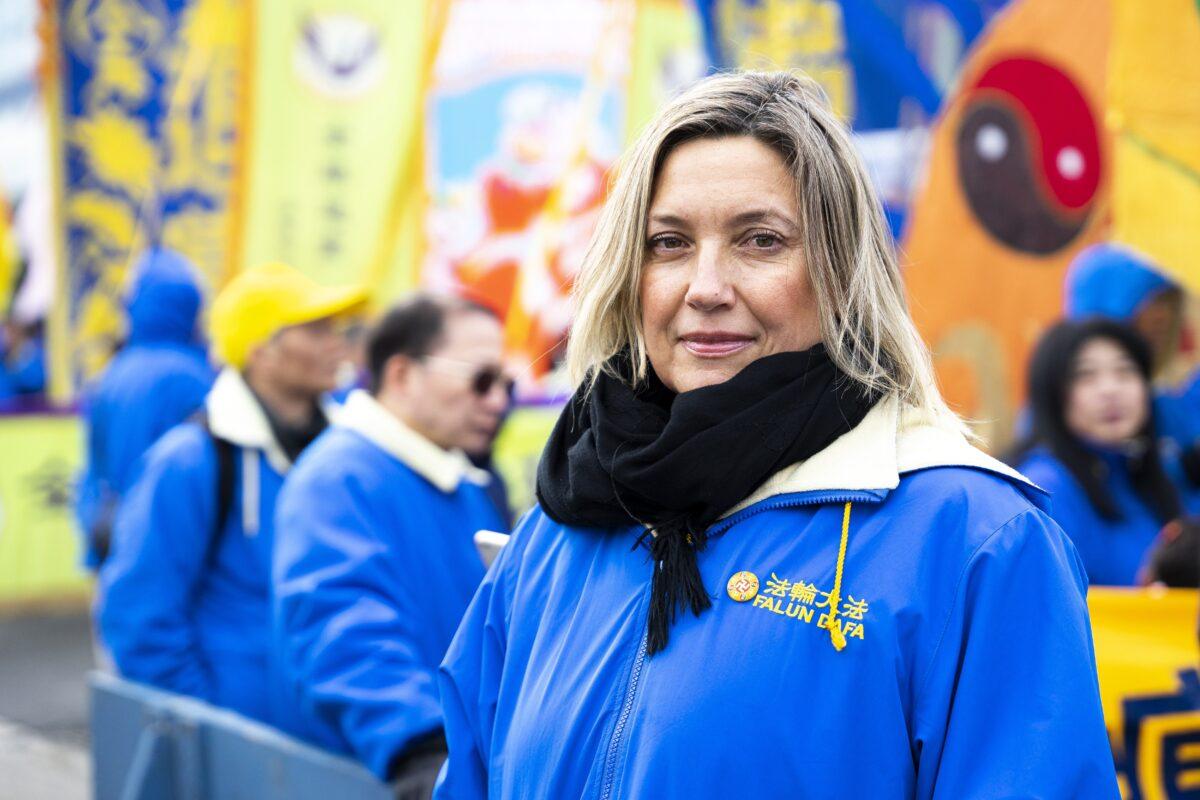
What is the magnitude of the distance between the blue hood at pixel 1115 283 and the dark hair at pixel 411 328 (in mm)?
2611

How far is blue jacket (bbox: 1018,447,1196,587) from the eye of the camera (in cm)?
413

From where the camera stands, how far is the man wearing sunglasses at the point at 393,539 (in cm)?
290

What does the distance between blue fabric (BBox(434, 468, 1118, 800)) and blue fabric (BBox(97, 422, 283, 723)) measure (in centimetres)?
242

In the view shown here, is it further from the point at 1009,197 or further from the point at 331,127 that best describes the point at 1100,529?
the point at 331,127

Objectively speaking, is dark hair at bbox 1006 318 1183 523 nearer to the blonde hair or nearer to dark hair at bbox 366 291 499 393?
dark hair at bbox 366 291 499 393

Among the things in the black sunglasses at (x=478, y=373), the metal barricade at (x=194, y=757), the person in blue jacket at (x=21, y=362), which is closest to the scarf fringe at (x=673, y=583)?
the metal barricade at (x=194, y=757)

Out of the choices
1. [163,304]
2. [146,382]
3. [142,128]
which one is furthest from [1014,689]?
[142,128]

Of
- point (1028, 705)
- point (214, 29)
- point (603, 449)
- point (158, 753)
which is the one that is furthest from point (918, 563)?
point (214, 29)

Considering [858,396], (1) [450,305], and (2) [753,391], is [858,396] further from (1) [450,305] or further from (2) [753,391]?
(1) [450,305]

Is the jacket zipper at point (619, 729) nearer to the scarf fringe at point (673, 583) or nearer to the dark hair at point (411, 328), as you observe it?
the scarf fringe at point (673, 583)

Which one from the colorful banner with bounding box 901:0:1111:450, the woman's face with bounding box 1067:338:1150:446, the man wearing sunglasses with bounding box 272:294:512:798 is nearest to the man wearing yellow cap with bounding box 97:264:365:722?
the man wearing sunglasses with bounding box 272:294:512:798

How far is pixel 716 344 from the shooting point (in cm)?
177

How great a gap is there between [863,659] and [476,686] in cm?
69

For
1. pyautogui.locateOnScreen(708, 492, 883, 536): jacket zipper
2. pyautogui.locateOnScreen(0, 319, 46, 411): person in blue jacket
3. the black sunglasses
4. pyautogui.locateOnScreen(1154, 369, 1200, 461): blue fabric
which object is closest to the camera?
pyautogui.locateOnScreen(708, 492, 883, 536): jacket zipper
